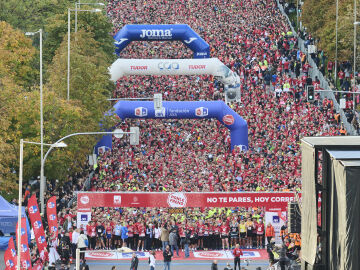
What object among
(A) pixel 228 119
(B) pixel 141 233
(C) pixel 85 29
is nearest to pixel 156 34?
(C) pixel 85 29

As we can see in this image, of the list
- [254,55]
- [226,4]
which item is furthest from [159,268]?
[226,4]

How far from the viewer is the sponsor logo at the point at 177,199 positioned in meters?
40.8

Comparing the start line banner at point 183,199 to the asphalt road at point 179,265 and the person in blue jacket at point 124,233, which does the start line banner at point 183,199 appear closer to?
the person in blue jacket at point 124,233

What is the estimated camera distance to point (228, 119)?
2387 inches

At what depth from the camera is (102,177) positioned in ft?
→ 177

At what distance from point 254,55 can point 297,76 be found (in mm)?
6111

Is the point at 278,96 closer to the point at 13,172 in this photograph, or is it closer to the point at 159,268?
the point at 13,172

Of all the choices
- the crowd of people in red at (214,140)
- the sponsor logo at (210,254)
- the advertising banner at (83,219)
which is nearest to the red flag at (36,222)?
the crowd of people in red at (214,140)

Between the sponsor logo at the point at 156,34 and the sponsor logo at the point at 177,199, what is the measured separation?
113ft

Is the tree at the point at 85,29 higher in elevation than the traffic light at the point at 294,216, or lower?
higher

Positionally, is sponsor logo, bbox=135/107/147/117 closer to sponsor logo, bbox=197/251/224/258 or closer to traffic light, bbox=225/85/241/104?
traffic light, bbox=225/85/241/104

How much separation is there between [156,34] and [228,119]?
15.8 meters

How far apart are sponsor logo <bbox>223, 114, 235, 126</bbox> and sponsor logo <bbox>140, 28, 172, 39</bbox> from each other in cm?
1496

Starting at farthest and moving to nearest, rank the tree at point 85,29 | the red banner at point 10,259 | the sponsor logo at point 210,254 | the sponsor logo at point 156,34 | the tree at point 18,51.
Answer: the sponsor logo at point 156,34
the tree at point 85,29
the tree at point 18,51
the sponsor logo at point 210,254
the red banner at point 10,259
